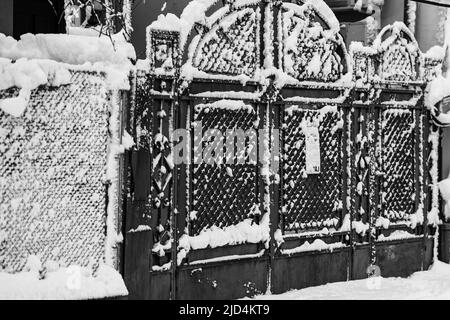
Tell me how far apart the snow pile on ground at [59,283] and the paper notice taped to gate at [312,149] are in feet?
10.3

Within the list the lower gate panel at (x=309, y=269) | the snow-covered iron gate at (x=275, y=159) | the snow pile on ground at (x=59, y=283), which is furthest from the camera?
the lower gate panel at (x=309, y=269)

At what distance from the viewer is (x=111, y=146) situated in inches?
210

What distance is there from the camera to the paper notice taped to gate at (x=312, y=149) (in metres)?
7.37

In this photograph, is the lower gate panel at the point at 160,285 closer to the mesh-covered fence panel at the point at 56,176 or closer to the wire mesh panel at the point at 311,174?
the mesh-covered fence panel at the point at 56,176

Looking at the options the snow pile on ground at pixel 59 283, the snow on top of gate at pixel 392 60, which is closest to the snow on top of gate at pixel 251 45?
the snow on top of gate at pixel 392 60

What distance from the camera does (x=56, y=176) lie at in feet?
16.6

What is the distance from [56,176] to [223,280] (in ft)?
8.00

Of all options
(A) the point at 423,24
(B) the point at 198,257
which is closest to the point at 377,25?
(A) the point at 423,24

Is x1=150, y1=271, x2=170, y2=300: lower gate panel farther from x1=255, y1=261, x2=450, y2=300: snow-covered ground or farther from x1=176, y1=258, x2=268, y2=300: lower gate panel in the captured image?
x1=255, y1=261, x2=450, y2=300: snow-covered ground

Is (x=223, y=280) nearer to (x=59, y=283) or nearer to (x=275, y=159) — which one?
(x=275, y=159)

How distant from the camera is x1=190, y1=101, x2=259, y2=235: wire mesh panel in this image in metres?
6.50

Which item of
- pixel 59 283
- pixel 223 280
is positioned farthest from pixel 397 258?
pixel 59 283
